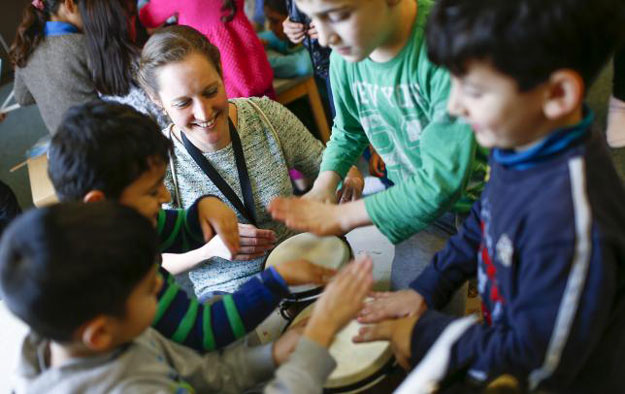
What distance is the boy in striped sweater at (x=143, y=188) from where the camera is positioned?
0.91 meters

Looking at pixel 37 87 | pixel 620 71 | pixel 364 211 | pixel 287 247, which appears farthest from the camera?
pixel 37 87

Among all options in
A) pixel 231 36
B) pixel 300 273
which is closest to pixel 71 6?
pixel 231 36

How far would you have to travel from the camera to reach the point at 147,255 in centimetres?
75

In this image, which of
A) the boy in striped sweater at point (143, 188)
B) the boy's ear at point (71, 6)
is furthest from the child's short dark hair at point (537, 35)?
A: the boy's ear at point (71, 6)

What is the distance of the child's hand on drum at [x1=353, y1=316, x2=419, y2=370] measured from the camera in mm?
901

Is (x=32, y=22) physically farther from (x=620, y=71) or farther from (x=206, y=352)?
(x=620, y=71)

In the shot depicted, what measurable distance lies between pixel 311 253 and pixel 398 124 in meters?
0.35

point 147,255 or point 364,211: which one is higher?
point 147,255

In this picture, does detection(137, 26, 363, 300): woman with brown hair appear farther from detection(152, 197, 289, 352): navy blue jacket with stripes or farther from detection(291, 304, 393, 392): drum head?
detection(291, 304, 393, 392): drum head

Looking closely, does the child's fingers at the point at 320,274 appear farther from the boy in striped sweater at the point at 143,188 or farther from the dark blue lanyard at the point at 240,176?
the dark blue lanyard at the point at 240,176

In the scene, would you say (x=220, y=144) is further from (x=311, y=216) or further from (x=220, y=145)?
(x=311, y=216)

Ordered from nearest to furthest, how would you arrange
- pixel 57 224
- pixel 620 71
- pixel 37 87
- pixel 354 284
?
pixel 57 224
pixel 354 284
pixel 620 71
pixel 37 87

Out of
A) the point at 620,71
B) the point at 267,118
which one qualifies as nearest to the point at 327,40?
the point at 267,118

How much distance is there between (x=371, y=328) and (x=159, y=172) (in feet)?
1.66
